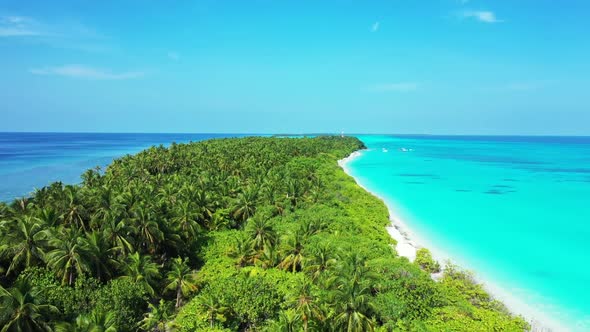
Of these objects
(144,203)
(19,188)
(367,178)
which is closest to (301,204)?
(144,203)

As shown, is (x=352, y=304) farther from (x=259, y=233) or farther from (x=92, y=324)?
(x=259, y=233)

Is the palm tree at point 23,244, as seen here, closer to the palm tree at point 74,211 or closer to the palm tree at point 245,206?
the palm tree at point 74,211

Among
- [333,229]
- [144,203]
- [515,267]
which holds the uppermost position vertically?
[144,203]

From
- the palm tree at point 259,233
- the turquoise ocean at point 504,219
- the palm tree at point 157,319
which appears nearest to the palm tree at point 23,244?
the palm tree at point 157,319

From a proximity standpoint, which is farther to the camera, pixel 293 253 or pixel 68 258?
pixel 293 253

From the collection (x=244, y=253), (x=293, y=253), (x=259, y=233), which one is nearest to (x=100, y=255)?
(x=244, y=253)

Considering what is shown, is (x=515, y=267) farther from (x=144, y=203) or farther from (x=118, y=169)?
(x=118, y=169)
